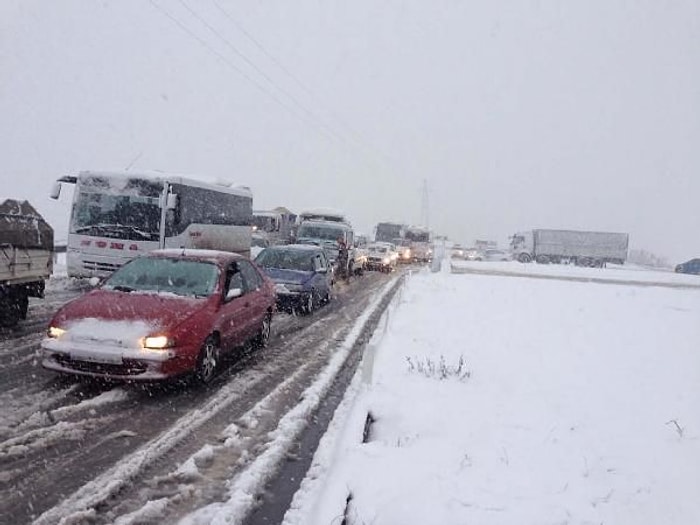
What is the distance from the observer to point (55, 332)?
639 centimetres

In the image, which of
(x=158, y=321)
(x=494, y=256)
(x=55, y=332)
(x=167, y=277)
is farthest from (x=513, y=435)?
(x=494, y=256)

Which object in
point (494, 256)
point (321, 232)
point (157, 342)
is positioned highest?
point (321, 232)

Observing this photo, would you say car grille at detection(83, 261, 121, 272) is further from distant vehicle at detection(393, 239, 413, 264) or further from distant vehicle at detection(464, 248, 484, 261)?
distant vehicle at detection(464, 248, 484, 261)

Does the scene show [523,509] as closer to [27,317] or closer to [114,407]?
[114,407]

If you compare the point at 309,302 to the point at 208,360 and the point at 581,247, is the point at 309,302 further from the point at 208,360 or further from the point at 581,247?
the point at 581,247

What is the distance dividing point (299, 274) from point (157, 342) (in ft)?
27.0

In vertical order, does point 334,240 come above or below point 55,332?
above

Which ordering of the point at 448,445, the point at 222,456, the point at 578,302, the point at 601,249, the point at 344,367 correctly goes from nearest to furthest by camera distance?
the point at 222,456 → the point at 448,445 → the point at 344,367 → the point at 578,302 → the point at 601,249

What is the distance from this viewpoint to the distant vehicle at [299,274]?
Answer: 1393 cm

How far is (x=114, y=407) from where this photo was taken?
6004 mm

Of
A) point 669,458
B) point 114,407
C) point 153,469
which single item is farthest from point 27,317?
point 669,458

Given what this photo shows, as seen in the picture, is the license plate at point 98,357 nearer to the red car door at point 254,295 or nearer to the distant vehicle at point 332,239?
the red car door at point 254,295

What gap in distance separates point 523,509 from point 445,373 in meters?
3.90

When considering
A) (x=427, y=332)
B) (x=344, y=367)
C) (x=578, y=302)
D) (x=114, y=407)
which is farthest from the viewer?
(x=578, y=302)
